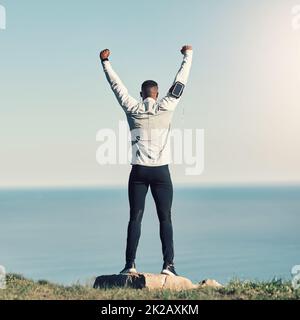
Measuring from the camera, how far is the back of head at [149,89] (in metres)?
9.22

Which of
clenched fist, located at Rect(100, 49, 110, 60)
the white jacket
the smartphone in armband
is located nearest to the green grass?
the white jacket

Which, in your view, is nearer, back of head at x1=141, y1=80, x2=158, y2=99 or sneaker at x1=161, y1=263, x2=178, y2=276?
sneaker at x1=161, y1=263, x2=178, y2=276

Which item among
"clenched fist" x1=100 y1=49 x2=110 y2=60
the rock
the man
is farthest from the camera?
"clenched fist" x1=100 y1=49 x2=110 y2=60

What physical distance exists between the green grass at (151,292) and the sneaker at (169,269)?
0.50 m

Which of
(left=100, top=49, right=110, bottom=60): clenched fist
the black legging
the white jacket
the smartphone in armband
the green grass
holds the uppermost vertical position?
(left=100, top=49, right=110, bottom=60): clenched fist

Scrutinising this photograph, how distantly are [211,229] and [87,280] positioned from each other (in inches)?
2009

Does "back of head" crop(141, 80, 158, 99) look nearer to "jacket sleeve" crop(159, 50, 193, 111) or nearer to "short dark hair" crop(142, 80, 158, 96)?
"short dark hair" crop(142, 80, 158, 96)

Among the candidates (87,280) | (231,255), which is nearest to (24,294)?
(87,280)

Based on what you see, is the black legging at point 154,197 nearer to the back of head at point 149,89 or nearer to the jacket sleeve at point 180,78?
the jacket sleeve at point 180,78

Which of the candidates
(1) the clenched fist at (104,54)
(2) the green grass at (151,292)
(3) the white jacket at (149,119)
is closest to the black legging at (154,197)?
(3) the white jacket at (149,119)

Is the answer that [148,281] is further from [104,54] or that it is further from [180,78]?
[104,54]

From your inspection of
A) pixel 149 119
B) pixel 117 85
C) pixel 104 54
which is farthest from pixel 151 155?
pixel 104 54

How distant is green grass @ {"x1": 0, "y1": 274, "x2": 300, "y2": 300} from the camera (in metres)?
8.31

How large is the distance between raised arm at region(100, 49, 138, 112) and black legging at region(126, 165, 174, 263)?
896mm
